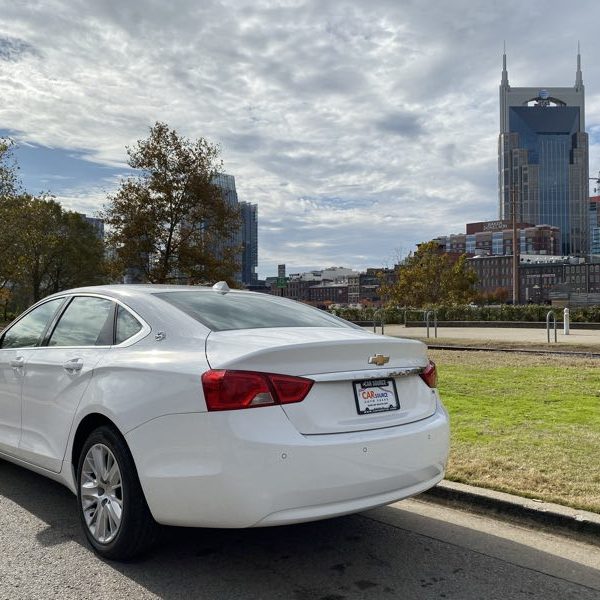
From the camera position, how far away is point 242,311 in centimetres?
429

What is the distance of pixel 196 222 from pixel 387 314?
66.3 feet

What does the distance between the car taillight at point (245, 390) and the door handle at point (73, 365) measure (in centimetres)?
120

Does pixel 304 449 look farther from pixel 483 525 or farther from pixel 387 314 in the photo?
pixel 387 314

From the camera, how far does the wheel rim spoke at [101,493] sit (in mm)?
3619

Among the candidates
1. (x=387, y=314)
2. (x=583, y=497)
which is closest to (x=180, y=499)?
(x=583, y=497)

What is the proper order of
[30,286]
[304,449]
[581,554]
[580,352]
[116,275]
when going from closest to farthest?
[304,449] → [581,554] → [580,352] → [116,275] → [30,286]

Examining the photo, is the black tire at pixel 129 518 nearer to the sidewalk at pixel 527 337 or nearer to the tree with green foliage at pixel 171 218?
the sidewalk at pixel 527 337

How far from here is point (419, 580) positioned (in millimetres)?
3432

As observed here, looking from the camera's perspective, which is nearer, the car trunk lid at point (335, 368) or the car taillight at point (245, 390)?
the car taillight at point (245, 390)

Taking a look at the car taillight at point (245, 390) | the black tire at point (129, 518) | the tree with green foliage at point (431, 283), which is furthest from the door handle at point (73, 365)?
the tree with green foliage at point (431, 283)

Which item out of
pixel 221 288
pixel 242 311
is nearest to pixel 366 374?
pixel 242 311

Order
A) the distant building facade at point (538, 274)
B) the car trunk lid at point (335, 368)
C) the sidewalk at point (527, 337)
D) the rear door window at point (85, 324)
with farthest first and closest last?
the distant building facade at point (538, 274)
the sidewalk at point (527, 337)
the rear door window at point (85, 324)
the car trunk lid at point (335, 368)

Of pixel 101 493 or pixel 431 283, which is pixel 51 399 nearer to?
pixel 101 493

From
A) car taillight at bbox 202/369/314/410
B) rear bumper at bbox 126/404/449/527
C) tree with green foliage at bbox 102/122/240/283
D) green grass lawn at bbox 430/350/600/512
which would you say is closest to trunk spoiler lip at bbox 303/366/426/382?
car taillight at bbox 202/369/314/410
